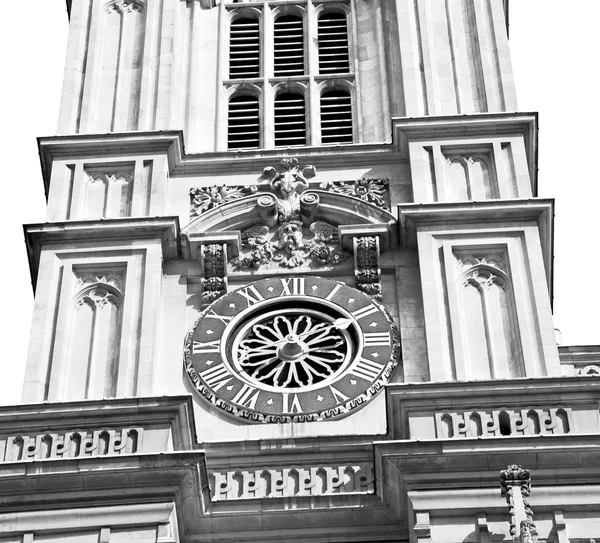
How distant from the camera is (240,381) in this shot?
118 ft

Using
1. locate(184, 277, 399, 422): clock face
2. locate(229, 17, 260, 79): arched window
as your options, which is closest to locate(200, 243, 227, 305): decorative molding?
locate(184, 277, 399, 422): clock face

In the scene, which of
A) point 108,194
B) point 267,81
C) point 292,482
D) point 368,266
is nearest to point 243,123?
point 267,81

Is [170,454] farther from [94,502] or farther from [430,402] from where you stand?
[430,402]

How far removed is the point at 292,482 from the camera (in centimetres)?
3372

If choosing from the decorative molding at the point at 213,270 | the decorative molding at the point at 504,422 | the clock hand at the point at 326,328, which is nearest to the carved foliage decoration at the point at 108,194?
the decorative molding at the point at 213,270

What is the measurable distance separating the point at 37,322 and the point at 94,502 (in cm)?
542

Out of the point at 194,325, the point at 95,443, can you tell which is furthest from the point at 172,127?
the point at 95,443

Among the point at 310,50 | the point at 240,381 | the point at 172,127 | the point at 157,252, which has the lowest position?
the point at 240,381

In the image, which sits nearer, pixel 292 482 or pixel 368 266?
pixel 292 482

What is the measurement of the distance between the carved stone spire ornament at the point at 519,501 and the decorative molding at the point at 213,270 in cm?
772

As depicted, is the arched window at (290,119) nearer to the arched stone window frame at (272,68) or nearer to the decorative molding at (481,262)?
the arched stone window frame at (272,68)

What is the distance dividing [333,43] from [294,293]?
798cm

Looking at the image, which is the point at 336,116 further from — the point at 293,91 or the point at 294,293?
the point at 294,293

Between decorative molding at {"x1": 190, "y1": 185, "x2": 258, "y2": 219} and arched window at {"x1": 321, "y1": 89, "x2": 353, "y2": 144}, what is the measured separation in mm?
2775
